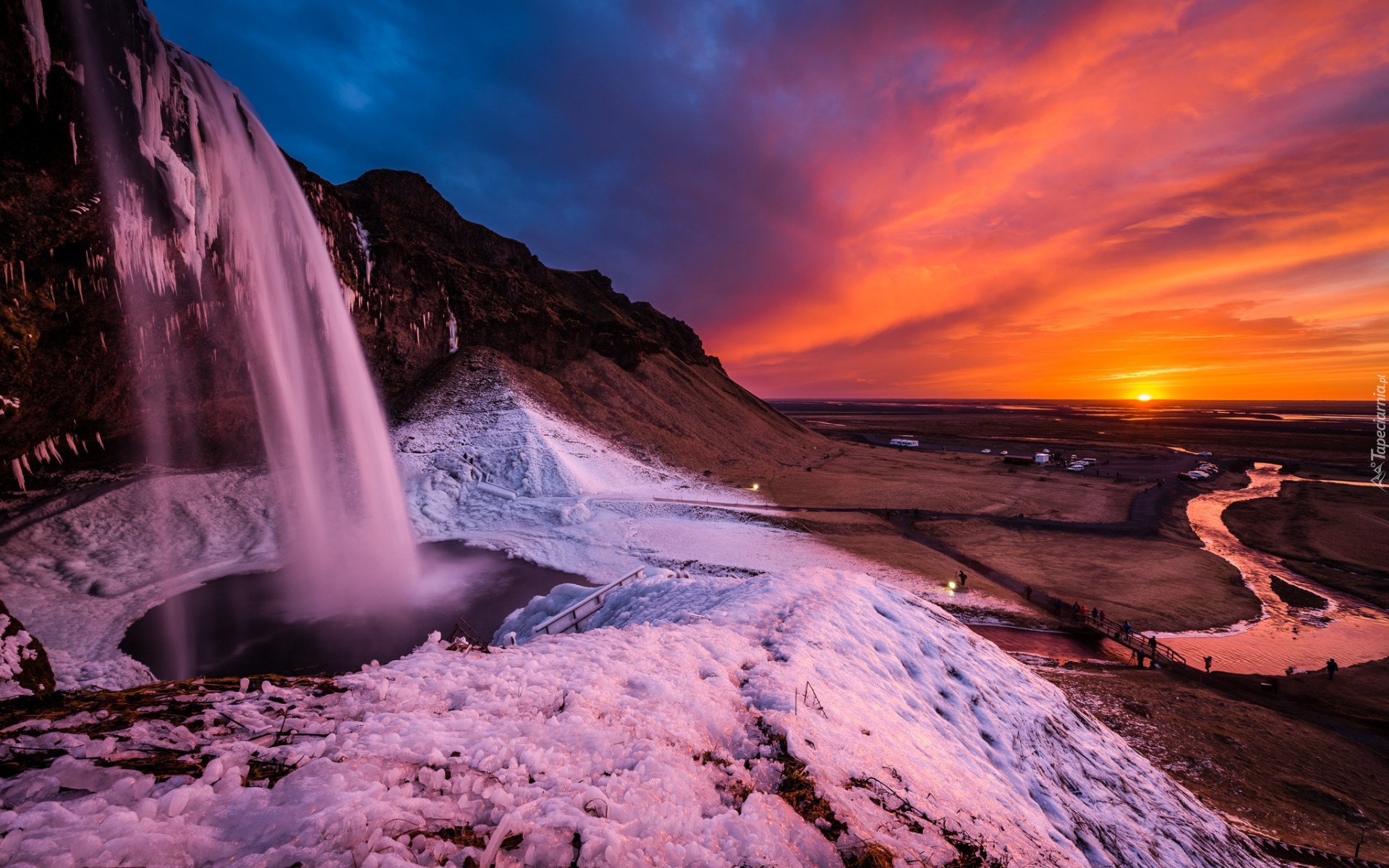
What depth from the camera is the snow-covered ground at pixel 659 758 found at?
8.36 feet

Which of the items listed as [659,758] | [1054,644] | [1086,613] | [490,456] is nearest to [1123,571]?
[1086,613]

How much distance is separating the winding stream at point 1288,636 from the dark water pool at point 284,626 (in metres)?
24.9

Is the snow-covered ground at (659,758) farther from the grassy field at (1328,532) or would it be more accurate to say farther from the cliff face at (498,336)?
the grassy field at (1328,532)

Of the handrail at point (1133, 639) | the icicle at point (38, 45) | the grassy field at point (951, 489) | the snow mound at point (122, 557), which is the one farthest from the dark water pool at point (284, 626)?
the grassy field at point (951, 489)

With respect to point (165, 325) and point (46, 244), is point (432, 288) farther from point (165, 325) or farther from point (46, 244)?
point (46, 244)

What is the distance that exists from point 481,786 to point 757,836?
6.71ft

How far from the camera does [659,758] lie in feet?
13.2

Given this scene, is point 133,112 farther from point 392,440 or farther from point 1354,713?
point 1354,713

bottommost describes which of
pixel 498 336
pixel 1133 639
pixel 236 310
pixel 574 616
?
pixel 1133 639

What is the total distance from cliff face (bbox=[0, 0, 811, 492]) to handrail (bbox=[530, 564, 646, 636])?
14631mm

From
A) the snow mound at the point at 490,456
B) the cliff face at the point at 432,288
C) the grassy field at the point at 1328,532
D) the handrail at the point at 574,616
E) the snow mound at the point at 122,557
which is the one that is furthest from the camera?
the cliff face at the point at 432,288

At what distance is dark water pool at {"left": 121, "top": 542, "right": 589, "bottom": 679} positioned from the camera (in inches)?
460

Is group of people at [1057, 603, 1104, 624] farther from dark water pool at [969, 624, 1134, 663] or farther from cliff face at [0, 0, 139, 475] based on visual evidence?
cliff face at [0, 0, 139, 475]

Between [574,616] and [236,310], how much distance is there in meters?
27.6
